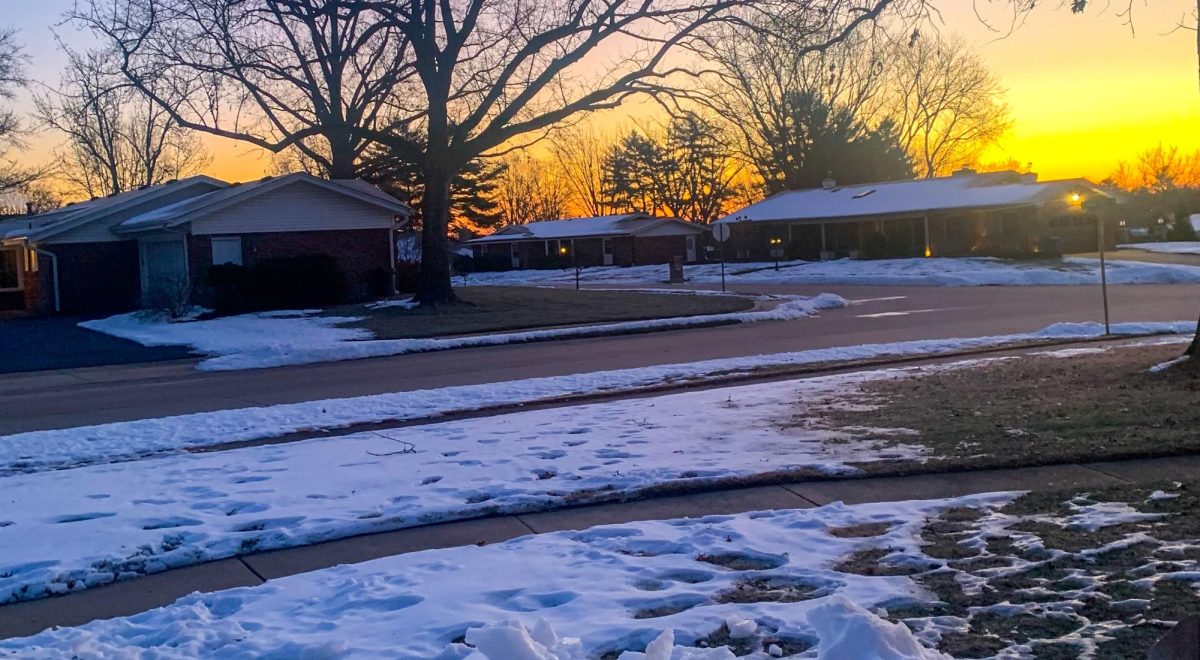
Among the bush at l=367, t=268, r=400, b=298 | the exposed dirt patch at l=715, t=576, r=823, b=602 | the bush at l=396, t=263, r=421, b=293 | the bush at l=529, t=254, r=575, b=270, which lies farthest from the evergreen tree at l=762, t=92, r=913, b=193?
the exposed dirt patch at l=715, t=576, r=823, b=602

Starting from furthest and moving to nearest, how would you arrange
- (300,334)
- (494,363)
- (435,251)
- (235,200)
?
(235,200) < (435,251) < (300,334) < (494,363)

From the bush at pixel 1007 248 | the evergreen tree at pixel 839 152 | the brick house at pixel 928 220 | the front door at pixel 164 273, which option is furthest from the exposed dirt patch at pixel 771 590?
the evergreen tree at pixel 839 152

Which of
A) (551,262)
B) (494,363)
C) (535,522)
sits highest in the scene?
(551,262)

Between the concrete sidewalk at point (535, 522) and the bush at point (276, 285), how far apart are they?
88.6 feet

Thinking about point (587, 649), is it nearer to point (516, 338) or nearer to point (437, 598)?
point (437, 598)

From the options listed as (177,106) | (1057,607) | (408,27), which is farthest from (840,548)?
(177,106)

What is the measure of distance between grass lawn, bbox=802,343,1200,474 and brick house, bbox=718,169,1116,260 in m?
40.5

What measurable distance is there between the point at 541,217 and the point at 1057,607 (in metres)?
99.3

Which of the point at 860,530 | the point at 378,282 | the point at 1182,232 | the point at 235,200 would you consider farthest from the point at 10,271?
the point at 1182,232

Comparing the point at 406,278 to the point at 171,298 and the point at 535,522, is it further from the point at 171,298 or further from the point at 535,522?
the point at 535,522

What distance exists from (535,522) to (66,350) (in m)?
20.1

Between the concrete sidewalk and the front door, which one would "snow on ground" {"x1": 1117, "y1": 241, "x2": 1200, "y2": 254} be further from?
the concrete sidewalk

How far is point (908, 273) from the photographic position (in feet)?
156

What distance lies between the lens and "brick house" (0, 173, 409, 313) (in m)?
34.7
